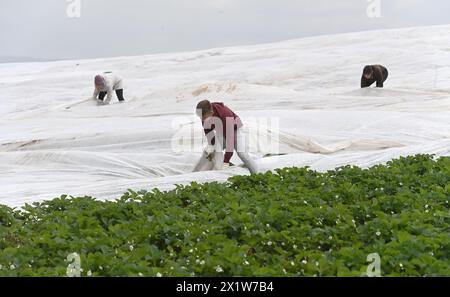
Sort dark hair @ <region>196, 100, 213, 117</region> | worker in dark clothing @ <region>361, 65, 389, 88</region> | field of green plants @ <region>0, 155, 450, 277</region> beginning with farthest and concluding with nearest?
worker in dark clothing @ <region>361, 65, 389, 88</region> → dark hair @ <region>196, 100, 213, 117</region> → field of green plants @ <region>0, 155, 450, 277</region>

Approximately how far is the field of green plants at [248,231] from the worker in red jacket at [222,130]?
1.90m

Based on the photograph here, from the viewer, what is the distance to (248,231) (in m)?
5.94

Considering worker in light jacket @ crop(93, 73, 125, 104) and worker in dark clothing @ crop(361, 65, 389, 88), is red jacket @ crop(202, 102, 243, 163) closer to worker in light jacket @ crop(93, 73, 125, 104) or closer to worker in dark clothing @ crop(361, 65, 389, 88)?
worker in dark clothing @ crop(361, 65, 389, 88)

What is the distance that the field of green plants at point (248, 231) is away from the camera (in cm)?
510

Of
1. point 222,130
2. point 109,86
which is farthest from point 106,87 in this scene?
point 222,130

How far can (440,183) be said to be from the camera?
8.11 m

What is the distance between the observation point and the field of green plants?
5098 millimetres

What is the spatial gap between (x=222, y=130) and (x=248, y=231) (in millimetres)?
4376

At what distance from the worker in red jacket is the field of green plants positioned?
190cm

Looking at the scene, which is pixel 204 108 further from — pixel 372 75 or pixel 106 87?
pixel 106 87

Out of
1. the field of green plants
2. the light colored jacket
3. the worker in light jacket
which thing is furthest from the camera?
the light colored jacket

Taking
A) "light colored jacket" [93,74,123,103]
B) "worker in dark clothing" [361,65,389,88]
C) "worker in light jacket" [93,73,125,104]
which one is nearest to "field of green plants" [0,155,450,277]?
"worker in dark clothing" [361,65,389,88]

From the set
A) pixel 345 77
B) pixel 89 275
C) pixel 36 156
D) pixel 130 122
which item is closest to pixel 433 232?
pixel 89 275

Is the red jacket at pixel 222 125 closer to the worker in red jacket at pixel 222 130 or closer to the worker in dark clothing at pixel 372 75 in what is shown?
the worker in red jacket at pixel 222 130
